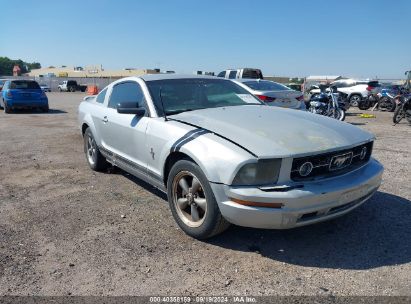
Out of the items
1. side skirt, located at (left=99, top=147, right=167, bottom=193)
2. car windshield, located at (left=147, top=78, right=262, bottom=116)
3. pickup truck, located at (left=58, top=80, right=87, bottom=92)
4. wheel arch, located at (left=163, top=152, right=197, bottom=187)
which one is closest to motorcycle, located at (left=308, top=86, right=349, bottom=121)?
car windshield, located at (left=147, top=78, right=262, bottom=116)

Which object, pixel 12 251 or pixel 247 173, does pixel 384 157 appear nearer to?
pixel 247 173

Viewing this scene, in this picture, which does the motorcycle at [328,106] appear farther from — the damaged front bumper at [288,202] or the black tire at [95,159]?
the damaged front bumper at [288,202]

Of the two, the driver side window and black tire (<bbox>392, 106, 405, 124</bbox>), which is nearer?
the driver side window

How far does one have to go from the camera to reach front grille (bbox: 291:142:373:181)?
3.26 metres

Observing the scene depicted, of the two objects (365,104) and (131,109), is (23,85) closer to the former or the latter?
(131,109)

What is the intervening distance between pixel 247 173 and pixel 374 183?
143cm

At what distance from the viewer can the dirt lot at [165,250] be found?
Result: 2.98 metres

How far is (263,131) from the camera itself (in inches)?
140

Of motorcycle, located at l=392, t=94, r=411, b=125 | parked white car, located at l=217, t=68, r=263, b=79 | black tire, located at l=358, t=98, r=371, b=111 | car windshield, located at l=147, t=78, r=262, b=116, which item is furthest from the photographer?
parked white car, located at l=217, t=68, r=263, b=79

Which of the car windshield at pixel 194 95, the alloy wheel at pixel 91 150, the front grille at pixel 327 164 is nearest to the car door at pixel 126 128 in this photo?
the car windshield at pixel 194 95

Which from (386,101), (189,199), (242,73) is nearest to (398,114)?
(386,101)

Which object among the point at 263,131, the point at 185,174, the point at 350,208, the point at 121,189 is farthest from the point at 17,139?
the point at 350,208

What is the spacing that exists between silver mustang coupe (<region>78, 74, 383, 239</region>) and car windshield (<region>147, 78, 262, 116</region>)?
0.04ft

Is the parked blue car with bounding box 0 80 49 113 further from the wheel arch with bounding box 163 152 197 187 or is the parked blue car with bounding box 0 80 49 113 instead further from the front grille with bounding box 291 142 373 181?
the front grille with bounding box 291 142 373 181
